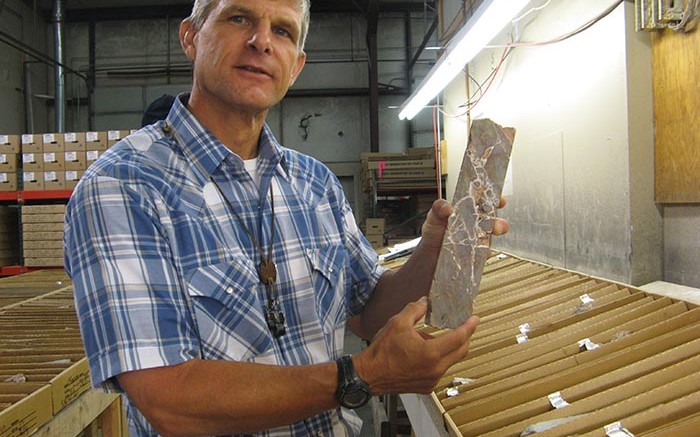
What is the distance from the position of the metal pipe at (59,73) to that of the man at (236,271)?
384 inches

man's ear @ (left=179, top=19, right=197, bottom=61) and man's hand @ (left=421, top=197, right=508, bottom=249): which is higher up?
man's ear @ (left=179, top=19, right=197, bottom=61)

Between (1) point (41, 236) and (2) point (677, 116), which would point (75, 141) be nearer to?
(1) point (41, 236)

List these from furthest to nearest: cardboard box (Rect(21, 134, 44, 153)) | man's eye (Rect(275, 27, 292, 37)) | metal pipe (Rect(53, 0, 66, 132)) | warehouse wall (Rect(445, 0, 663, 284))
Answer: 1. metal pipe (Rect(53, 0, 66, 132))
2. cardboard box (Rect(21, 134, 44, 153))
3. warehouse wall (Rect(445, 0, 663, 284))
4. man's eye (Rect(275, 27, 292, 37))

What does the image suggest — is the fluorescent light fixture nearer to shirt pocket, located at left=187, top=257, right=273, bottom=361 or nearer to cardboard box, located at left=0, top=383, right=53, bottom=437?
shirt pocket, located at left=187, top=257, right=273, bottom=361

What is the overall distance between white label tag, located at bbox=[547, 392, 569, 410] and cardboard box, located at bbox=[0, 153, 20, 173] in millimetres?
7195

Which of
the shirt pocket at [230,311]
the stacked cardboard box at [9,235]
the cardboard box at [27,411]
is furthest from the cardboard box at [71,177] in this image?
the shirt pocket at [230,311]

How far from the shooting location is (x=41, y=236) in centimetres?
664

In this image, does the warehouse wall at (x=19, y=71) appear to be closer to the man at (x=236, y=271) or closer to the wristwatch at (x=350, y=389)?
the man at (x=236, y=271)

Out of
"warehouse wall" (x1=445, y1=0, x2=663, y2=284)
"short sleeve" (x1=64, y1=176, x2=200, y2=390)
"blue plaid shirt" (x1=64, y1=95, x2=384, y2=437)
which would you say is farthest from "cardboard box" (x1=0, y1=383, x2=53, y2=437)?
"warehouse wall" (x1=445, y1=0, x2=663, y2=284)

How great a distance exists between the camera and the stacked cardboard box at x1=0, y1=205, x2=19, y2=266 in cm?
710

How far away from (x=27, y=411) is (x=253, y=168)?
1406mm

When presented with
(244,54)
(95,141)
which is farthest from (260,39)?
(95,141)

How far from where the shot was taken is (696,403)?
124cm

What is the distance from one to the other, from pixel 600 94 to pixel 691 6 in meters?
0.61
